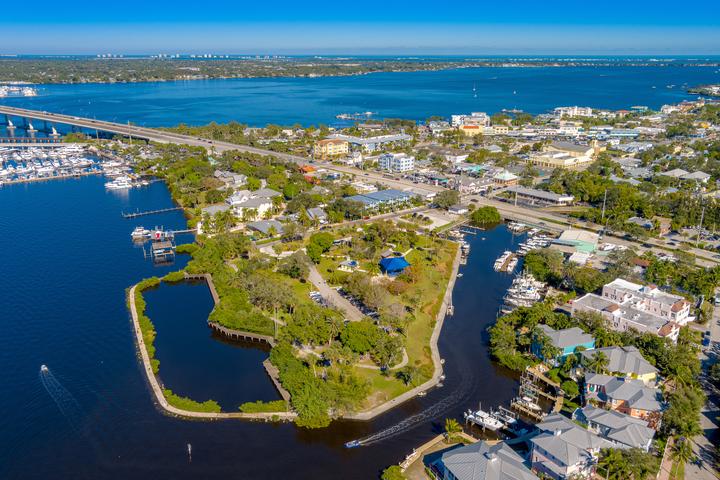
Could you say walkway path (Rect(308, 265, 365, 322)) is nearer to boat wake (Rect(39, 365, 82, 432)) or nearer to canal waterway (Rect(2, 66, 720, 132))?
boat wake (Rect(39, 365, 82, 432))

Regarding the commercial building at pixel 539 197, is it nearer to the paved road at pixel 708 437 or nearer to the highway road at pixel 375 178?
the highway road at pixel 375 178

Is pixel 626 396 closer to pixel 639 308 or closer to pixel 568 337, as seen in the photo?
pixel 568 337

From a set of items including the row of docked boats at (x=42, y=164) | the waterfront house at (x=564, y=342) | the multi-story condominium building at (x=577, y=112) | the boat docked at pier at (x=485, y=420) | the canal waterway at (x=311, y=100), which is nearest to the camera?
the boat docked at pier at (x=485, y=420)

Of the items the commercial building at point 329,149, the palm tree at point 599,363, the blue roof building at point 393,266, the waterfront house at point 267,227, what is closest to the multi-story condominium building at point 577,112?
the commercial building at point 329,149

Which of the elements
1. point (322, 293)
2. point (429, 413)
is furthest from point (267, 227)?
point (429, 413)

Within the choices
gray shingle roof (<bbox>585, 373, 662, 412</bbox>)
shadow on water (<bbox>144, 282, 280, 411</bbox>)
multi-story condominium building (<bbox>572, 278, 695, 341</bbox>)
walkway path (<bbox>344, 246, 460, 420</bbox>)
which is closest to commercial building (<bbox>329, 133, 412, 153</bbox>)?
shadow on water (<bbox>144, 282, 280, 411</bbox>)

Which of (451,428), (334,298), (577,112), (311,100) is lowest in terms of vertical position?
(451,428)

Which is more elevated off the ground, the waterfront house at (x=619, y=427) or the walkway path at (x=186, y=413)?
the waterfront house at (x=619, y=427)

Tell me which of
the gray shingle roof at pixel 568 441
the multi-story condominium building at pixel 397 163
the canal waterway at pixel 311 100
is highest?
the canal waterway at pixel 311 100
